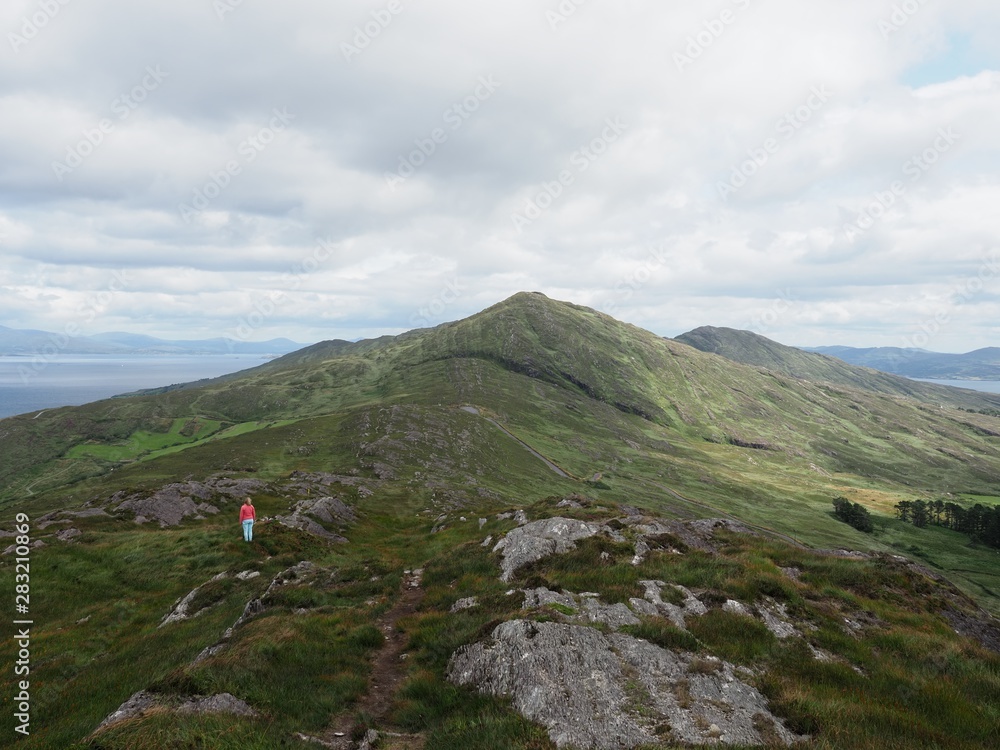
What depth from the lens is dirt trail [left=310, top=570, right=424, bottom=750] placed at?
35.5 ft

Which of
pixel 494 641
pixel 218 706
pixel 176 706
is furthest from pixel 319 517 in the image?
pixel 176 706

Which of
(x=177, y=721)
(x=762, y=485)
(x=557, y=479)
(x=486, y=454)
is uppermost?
(x=177, y=721)

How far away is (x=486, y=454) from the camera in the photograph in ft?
529

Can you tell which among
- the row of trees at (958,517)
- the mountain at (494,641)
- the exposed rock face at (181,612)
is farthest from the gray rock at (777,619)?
the row of trees at (958,517)

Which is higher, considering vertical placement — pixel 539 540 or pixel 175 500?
pixel 539 540

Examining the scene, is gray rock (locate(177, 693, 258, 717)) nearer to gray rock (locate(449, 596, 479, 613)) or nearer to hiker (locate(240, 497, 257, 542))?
gray rock (locate(449, 596, 479, 613))

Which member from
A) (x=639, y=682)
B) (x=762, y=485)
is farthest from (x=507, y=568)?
(x=762, y=485)

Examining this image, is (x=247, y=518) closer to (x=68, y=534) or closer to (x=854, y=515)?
(x=68, y=534)

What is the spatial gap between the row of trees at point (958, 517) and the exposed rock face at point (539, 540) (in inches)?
8891

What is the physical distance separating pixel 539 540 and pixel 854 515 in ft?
654

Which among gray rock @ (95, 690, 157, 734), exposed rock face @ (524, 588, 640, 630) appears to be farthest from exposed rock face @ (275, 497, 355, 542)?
gray rock @ (95, 690, 157, 734)

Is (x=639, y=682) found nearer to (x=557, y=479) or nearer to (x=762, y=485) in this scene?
(x=557, y=479)

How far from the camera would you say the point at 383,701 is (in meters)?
13.2

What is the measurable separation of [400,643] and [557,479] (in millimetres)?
145609
